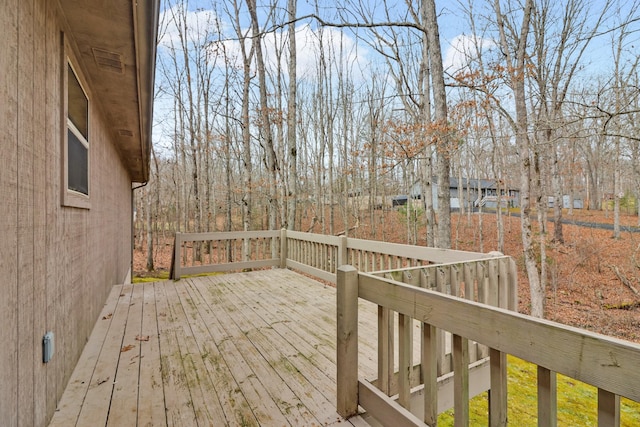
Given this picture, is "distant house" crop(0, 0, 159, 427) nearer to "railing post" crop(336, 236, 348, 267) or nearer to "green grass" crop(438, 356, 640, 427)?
"railing post" crop(336, 236, 348, 267)

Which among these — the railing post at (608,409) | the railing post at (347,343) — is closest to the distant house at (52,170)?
the railing post at (347,343)

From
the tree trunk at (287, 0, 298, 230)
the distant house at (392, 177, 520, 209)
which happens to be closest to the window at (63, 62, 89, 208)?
the tree trunk at (287, 0, 298, 230)

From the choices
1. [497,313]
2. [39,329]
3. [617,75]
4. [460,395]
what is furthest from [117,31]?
[617,75]

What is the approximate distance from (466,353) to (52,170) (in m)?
2.56

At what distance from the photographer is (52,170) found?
1985mm

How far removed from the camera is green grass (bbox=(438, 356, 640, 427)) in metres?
3.15

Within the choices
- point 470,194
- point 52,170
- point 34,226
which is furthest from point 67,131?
point 470,194

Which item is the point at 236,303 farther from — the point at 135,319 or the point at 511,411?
the point at 511,411

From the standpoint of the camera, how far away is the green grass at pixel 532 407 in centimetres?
315

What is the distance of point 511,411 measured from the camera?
3197 mm

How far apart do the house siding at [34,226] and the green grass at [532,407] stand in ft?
11.1

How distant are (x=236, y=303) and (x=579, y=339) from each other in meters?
3.81

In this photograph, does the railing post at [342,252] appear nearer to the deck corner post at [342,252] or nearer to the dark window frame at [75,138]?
the deck corner post at [342,252]

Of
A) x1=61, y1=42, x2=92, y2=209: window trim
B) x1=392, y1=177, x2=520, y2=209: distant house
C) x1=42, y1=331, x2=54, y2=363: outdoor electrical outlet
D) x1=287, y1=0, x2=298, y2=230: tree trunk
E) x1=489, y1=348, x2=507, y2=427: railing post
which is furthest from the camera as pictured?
x1=392, y1=177, x2=520, y2=209: distant house
